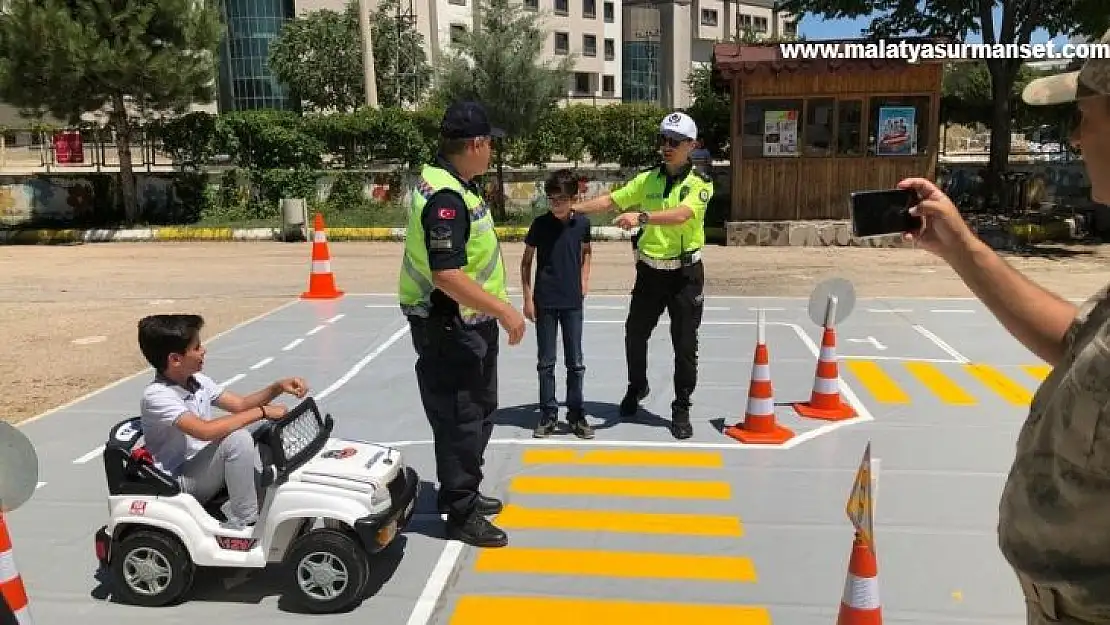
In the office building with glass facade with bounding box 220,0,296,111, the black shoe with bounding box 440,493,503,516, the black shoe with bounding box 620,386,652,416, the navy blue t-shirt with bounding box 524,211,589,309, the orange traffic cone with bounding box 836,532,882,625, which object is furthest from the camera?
the office building with glass facade with bounding box 220,0,296,111

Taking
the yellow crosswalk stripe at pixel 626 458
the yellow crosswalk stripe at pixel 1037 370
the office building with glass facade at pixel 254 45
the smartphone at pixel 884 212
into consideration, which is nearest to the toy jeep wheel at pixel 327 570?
the yellow crosswalk stripe at pixel 626 458

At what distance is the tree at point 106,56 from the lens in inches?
744

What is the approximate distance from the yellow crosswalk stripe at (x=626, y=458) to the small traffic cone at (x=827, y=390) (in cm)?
121

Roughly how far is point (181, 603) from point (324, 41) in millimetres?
44669

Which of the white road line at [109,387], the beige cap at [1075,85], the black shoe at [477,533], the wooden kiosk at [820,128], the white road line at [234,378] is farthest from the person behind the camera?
the wooden kiosk at [820,128]

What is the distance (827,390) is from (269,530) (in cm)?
433

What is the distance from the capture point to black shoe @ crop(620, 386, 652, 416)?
6.65 metres

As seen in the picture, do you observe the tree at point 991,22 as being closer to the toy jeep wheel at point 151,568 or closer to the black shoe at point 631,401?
Result: the black shoe at point 631,401

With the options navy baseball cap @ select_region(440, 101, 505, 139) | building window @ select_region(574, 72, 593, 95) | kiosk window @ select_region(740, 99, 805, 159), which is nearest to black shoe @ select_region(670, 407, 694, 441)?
navy baseball cap @ select_region(440, 101, 505, 139)

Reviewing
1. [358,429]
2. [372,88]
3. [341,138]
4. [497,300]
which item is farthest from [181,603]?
[372,88]

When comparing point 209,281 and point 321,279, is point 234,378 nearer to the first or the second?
point 321,279

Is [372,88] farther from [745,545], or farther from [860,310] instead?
[745,545]

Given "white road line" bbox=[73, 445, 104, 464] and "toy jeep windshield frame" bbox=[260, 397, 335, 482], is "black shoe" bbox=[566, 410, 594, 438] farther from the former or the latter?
"white road line" bbox=[73, 445, 104, 464]

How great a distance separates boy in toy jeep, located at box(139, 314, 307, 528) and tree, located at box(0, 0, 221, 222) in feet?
59.2
